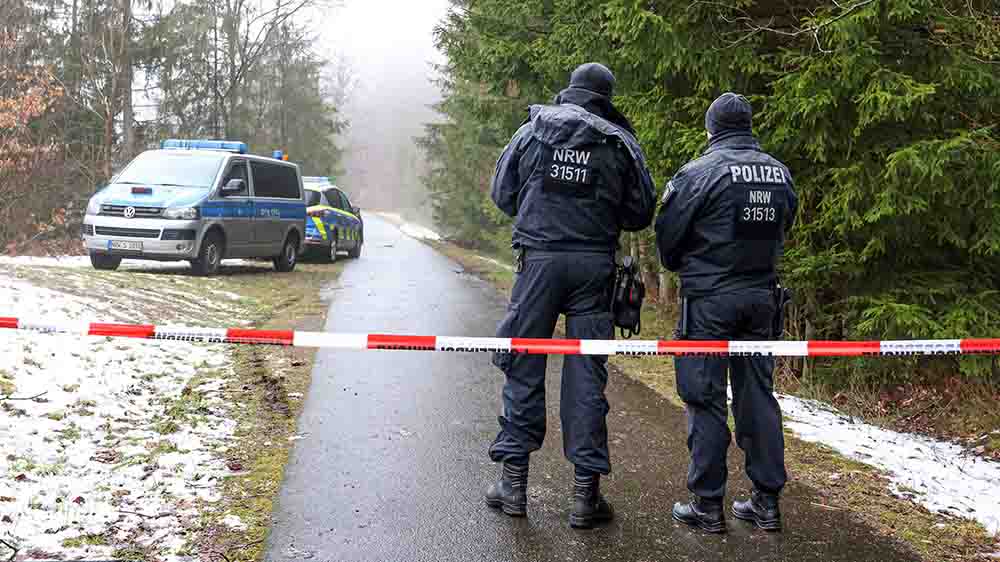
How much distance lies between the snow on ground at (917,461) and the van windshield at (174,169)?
10.3 metres

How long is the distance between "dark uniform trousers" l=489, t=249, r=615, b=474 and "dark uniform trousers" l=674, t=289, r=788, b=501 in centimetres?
42

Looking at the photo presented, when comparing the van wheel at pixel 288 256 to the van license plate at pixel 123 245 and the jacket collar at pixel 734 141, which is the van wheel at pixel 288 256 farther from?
the jacket collar at pixel 734 141

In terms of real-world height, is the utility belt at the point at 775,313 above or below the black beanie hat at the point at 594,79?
below

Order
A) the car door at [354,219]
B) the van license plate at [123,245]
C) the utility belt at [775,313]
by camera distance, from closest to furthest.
Result: the utility belt at [775,313] → the van license plate at [123,245] → the car door at [354,219]

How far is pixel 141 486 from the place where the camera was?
4324 mm

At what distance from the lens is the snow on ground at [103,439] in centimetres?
378

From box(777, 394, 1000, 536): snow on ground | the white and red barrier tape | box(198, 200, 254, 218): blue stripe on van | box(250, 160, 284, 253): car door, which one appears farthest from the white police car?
the white and red barrier tape

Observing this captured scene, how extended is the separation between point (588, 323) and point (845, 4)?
407 centimetres

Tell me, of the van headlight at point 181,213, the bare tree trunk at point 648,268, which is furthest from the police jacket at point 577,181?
the van headlight at point 181,213

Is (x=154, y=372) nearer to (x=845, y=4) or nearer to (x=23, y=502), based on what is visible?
(x=23, y=502)

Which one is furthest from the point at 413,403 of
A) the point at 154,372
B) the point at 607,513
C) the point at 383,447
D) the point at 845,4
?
the point at 845,4

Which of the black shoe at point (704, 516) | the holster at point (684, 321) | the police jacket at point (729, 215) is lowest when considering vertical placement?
the black shoe at point (704, 516)

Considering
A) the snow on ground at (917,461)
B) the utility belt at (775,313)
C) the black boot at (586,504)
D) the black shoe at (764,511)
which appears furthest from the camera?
the snow on ground at (917,461)

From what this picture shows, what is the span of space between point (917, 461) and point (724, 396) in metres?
2.48
